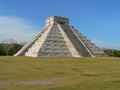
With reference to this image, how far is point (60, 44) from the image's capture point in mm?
53375

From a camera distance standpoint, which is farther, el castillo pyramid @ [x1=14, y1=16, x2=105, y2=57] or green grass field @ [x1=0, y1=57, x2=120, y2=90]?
el castillo pyramid @ [x1=14, y1=16, x2=105, y2=57]

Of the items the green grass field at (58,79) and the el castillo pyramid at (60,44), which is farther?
the el castillo pyramid at (60,44)

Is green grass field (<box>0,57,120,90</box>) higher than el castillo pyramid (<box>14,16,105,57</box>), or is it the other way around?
el castillo pyramid (<box>14,16,105,57</box>)

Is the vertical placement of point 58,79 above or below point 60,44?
below

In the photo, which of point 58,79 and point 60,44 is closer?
point 58,79

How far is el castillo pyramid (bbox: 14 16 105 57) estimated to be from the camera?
162ft

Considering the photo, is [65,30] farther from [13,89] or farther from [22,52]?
[13,89]

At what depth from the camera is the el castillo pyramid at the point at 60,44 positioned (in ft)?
162

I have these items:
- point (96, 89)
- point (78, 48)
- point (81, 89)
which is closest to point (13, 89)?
point (81, 89)

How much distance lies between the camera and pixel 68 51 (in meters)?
51.9

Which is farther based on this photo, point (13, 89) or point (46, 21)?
point (46, 21)

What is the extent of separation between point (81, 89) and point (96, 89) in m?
0.84

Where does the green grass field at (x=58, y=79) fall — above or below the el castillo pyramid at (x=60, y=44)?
below

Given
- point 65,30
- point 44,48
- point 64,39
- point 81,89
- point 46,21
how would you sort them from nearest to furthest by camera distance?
1. point 81,89
2. point 44,48
3. point 64,39
4. point 65,30
5. point 46,21
